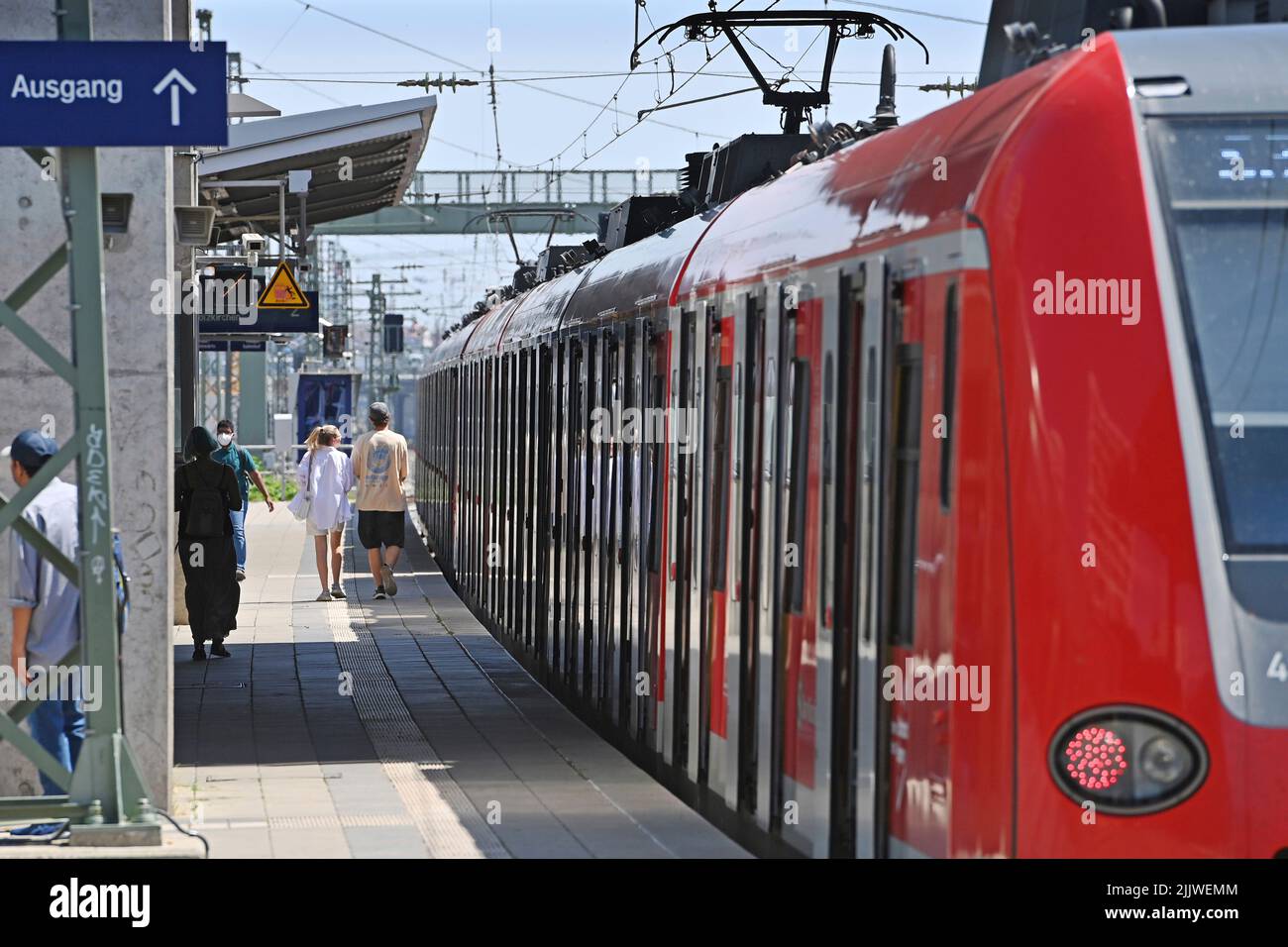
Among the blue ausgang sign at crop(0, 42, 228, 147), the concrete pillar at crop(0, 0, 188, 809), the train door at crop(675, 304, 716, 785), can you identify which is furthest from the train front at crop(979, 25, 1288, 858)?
the concrete pillar at crop(0, 0, 188, 809)

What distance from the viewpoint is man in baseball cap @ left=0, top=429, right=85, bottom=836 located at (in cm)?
828

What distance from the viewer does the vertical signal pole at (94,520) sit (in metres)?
7.34

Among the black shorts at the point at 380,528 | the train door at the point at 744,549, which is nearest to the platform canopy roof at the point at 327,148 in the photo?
the black shorts at the point at 380,528

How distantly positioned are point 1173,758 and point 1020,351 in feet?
3.25

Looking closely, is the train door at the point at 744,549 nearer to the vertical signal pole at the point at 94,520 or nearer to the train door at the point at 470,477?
the vertical signal pole at the point at 94,520

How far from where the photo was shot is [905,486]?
604cm

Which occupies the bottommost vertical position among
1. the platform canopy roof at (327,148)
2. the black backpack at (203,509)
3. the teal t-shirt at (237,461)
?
the black backpack at (203,509)

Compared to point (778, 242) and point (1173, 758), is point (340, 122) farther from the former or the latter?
point (1173, 758)

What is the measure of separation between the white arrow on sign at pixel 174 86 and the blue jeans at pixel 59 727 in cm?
234

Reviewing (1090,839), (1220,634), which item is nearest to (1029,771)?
(1090,839)

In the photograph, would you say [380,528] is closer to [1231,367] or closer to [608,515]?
[608,515]

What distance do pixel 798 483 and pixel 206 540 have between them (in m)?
9.41

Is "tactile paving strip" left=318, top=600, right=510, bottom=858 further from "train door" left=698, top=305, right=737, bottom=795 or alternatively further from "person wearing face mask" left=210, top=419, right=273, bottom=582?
"person wearing face mask" left=210, top=419, right=273, bottom=582

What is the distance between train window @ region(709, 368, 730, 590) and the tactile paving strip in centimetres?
135
